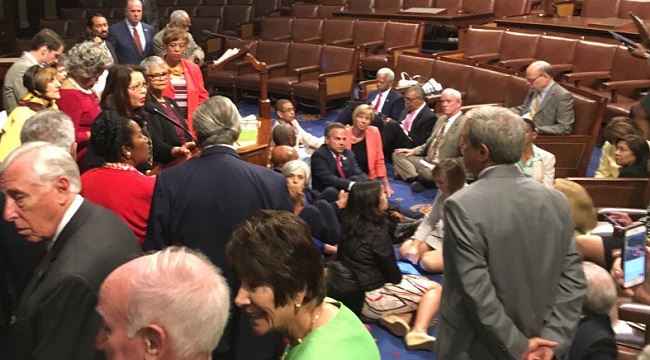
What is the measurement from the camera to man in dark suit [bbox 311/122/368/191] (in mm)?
4695

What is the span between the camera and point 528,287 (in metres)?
1.93

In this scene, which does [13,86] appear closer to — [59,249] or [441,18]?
[59,249]

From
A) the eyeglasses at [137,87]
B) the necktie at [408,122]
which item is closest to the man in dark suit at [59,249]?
the eyeglasses at [137,87]

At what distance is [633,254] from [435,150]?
299 cm

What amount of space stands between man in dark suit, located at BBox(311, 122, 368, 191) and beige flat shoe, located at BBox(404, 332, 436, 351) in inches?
59.9

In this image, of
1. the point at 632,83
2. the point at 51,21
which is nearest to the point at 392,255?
the point at 632,83

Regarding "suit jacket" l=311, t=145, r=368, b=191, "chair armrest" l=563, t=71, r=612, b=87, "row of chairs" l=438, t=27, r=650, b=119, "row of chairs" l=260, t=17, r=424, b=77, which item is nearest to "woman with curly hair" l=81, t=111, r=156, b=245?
"suit jacket" l=311, t=145, r=368, b=191

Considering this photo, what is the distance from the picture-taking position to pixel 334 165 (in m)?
4.78

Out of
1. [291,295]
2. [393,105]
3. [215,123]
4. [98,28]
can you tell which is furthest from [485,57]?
[291,295]

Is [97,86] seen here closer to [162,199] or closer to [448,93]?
[162,199]

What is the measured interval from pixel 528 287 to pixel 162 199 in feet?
3.58

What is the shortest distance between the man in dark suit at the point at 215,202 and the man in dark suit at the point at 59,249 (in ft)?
1.65

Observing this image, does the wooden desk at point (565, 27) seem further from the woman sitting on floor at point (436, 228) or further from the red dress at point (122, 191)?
the red dress at point (122, 191)

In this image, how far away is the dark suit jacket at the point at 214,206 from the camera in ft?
7.13
